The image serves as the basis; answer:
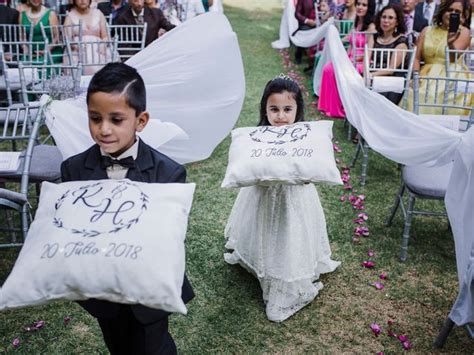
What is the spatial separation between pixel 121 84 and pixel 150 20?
462 cm

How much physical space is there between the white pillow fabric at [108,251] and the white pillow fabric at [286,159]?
2.48 feet

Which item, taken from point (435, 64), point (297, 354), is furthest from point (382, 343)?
point (435, 64)

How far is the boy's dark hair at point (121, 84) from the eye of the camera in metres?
1.71

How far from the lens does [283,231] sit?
273 centimetres

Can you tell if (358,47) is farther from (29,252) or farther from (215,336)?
(29,252)

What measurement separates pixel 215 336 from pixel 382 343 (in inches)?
33.7

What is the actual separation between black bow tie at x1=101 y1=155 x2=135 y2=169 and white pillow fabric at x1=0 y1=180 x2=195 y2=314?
0.41 ft

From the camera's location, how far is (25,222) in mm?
2777

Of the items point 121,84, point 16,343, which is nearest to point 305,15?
point 16,343

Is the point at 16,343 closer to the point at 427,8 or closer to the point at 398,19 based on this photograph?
the point at 398,19

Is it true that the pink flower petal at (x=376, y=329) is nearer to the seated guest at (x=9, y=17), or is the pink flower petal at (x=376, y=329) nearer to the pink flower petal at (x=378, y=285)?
the pink flower petal at (x=378, y=285)

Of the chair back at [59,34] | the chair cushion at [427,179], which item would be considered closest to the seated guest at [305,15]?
the chair back at [59,34]

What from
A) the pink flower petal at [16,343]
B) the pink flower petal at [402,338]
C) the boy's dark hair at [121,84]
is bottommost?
the pink flower petal at [16,343]

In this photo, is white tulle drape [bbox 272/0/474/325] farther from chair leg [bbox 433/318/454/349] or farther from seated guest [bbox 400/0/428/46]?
seated guest [bbox 400/0/428/46]
